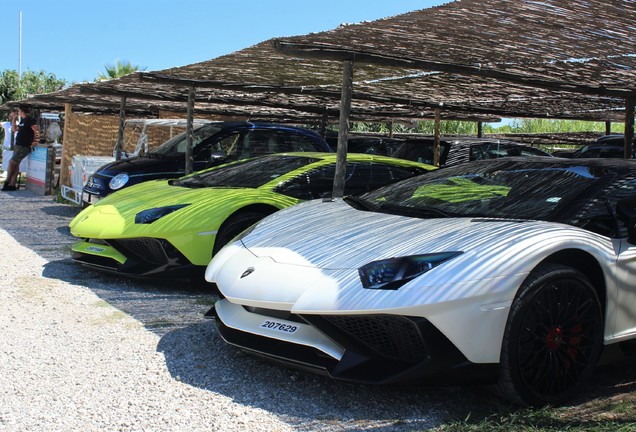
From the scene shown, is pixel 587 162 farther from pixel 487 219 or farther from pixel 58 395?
pixel 58 395

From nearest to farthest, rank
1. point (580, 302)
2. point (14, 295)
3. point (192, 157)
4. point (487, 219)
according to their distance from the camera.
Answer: point (580, 302), point (487, 219), point (14, 295), point (192, 157)

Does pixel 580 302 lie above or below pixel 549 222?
below

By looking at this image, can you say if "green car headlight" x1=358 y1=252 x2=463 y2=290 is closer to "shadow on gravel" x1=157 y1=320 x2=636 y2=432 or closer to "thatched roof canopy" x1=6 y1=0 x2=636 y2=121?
"shadow on gravel" x1=157 y1=320 x2=636 y2=432

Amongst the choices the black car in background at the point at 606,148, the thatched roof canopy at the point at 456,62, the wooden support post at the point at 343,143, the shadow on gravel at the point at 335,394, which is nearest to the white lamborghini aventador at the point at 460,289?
the shadow on gravel at the point at 335,394

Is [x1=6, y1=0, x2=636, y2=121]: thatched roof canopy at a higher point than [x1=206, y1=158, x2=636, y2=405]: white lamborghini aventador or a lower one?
higher

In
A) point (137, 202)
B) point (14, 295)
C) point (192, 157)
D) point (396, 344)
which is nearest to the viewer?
point (396, 344)

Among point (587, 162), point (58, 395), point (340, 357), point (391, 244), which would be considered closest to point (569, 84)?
point (587, 162)

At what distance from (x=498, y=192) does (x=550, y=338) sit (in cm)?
121

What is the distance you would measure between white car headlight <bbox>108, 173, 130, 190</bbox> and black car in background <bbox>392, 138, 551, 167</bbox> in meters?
5.50

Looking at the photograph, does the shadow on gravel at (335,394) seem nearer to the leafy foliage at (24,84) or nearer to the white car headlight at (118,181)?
the white car headlight at (118,181)

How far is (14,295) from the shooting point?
593 cm

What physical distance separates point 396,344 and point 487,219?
1030mm

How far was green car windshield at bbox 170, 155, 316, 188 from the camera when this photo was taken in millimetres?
7250

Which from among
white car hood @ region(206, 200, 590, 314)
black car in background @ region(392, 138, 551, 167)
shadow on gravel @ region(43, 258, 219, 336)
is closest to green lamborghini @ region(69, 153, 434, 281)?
shadow on gravel @ region(43, 258, 219, 336)
